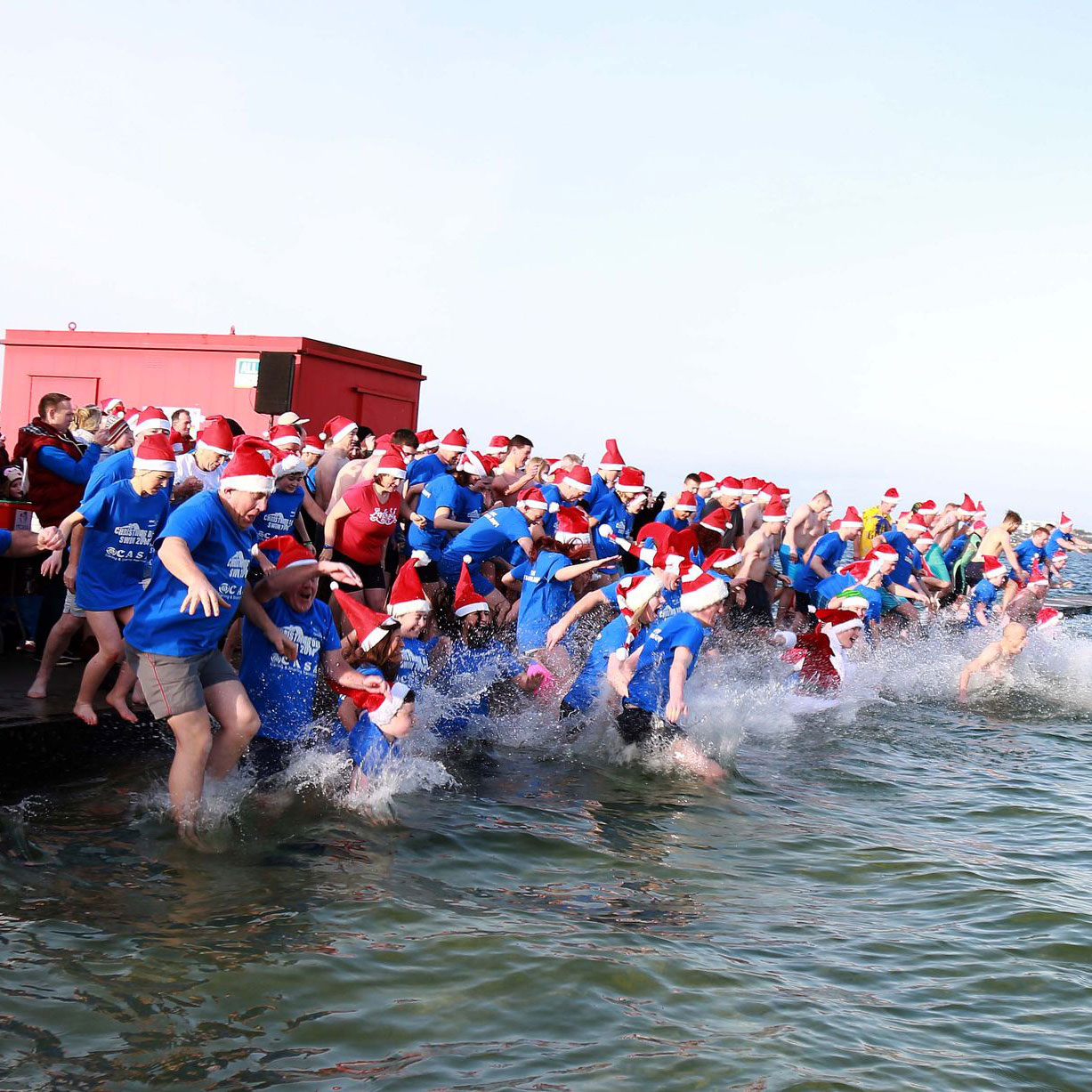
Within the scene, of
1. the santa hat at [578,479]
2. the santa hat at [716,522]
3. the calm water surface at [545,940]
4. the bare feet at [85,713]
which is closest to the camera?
the calm water surface at [545,940]

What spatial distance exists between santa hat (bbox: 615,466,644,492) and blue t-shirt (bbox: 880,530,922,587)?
4.16 meters

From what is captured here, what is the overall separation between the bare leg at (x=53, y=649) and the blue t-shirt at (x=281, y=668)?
2.04 meters

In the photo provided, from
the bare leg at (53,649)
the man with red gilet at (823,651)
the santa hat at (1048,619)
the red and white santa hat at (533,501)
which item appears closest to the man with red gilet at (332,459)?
the red and white santa hat at (533,501)

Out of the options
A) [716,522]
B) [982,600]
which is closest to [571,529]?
[716,522]

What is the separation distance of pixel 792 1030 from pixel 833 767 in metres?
5.05

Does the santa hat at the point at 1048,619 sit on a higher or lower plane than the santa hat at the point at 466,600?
lower

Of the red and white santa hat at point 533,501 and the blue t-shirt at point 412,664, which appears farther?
the red and white santa hat at point 533,501

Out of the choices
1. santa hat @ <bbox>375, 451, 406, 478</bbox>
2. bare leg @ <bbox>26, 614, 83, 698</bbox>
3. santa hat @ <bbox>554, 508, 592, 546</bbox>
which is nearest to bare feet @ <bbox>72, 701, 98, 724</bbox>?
bare leg @ <bbox>26, 614, 83, 698</bbox>

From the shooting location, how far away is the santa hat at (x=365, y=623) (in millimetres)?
6047

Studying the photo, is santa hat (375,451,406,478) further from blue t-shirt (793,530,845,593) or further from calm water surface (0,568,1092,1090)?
blue t-shirt (793,530,845,593)

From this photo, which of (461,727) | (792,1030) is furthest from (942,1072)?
(461,727)

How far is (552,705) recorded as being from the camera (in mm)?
8930

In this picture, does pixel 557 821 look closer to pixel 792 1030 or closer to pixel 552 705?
pixel 552 705

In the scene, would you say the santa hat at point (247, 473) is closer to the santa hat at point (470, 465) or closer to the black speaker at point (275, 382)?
the santa hat at point (470, 465)
